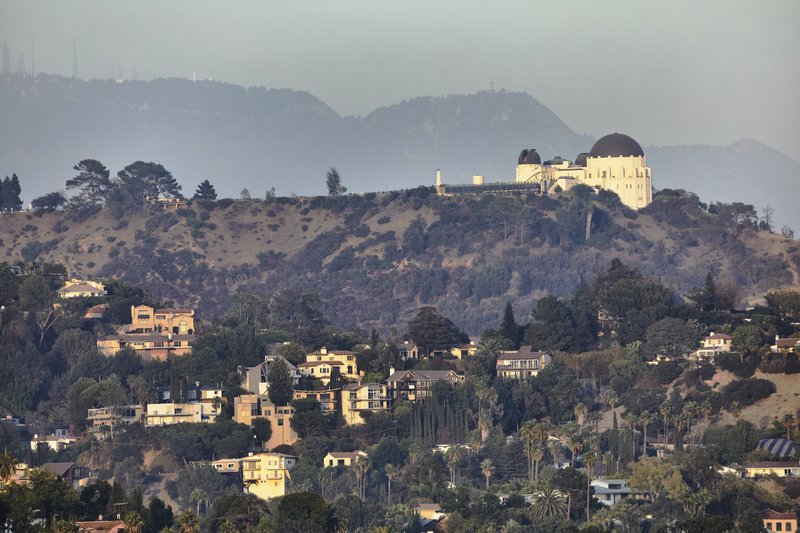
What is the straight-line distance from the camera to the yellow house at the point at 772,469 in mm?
132250

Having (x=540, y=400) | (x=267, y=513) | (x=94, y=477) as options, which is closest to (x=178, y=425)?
(x=94, y=477)

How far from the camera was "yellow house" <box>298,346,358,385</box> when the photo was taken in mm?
Result: 156875

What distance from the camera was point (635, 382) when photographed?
15562 cm

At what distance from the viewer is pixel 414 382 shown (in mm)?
155375

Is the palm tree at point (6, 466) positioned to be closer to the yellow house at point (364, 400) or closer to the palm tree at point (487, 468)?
the palm tree at point (487, 468)

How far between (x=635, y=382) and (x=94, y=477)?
118 feet

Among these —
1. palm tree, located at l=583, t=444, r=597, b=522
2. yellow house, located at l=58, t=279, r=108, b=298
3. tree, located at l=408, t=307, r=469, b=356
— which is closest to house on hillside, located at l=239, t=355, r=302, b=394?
tree, located at l=408, t=307, r=469, b=356

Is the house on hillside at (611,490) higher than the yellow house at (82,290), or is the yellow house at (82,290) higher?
the yellow house at (82,290)

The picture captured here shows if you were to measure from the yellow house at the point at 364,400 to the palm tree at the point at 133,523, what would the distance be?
45735 mm

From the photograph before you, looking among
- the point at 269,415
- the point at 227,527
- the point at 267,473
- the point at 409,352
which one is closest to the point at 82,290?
the point at 409,352

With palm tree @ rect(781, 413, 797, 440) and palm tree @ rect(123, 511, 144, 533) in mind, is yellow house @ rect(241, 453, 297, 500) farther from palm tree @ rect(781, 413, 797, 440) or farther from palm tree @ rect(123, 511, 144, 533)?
palm tree @ rect(123, 511, 144, 533)

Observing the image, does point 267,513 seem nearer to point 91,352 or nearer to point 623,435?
point 623,435

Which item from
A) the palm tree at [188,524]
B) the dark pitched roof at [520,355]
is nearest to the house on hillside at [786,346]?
the dark pitched roof at [520,355]

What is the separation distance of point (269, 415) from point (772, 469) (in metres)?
32.7
